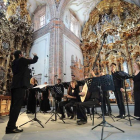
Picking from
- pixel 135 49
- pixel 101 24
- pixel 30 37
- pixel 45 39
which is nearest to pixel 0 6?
pixel 30 37

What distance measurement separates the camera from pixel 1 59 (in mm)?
11086

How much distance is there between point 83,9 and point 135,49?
8.60 metres

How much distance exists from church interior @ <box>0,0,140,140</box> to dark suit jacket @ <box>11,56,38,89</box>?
24.9ft

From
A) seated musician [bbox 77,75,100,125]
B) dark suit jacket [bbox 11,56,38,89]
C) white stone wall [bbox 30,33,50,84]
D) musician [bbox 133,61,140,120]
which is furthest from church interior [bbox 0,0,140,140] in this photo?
dark suit jacket [bbox 11,56,38,89]

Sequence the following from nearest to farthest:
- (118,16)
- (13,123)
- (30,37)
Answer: (13,123), (30,37), (118,16)

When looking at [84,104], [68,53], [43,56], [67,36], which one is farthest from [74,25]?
[84,104]

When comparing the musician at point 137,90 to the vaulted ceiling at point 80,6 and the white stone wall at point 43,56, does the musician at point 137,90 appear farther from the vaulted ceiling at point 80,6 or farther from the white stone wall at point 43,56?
the vaulted ceiling at point 80,6

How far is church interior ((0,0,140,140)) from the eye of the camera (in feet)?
37.9

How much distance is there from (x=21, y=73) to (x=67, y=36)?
1160 centimetres

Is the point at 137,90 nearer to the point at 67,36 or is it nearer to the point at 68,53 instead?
the point at 68,53

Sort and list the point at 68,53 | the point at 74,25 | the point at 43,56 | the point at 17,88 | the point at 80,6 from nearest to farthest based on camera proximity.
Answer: the point at 17,88 → the point at 43,56 → the point at 68,53 → the point at 80,6 → the point at 74,25

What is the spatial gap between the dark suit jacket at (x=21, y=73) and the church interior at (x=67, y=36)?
7581 mm

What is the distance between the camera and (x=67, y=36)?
13.7 m

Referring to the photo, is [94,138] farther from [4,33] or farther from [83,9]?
[83,9]
